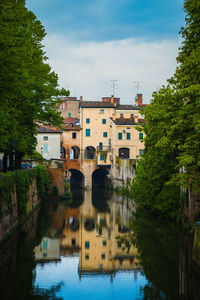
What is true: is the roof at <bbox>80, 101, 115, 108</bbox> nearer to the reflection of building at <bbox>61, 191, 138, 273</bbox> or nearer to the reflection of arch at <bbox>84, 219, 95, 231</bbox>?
the reflection of building at <bbox>61, 191, 138, 273</bbox>

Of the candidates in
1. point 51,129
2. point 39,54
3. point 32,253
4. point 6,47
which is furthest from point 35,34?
point 51,129

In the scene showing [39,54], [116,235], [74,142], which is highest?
[39,54]

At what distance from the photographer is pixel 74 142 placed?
63.8 metres

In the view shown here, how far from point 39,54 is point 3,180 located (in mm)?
11757

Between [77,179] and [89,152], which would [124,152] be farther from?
[77,179]

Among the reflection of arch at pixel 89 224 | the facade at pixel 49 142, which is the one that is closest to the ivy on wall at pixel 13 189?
the reflection of arch at pixel 89 224

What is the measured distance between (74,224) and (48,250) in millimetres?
9104

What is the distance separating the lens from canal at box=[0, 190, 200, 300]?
15078 millimetres

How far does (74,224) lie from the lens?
101ft

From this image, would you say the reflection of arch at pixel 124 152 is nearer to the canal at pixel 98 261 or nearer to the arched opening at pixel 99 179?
the arched opening at pixel 99 179

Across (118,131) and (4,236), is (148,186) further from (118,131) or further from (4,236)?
(118,131)

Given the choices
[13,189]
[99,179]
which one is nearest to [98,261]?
[13,189]

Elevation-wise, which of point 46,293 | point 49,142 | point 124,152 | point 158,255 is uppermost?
point 49,142

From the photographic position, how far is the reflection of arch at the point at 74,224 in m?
29.1
